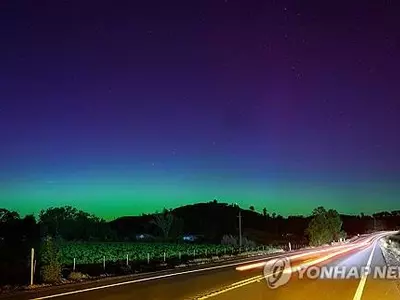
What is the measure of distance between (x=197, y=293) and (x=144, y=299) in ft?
7.53

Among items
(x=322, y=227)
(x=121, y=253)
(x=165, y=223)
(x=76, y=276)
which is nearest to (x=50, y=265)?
(x=76, y=276)

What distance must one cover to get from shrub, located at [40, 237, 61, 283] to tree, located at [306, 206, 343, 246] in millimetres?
78298

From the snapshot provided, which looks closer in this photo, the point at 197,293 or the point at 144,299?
the point at 144,299

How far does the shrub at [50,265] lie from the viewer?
88.5 feet

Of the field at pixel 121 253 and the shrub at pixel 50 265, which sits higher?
the field at pixel 121 253

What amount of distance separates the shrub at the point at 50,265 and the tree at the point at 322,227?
78.3 m

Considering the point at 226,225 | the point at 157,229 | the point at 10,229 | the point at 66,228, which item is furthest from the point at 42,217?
the point at 10,229

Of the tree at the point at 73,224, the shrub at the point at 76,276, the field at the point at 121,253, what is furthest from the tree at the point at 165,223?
the shrub at the point at 76,276

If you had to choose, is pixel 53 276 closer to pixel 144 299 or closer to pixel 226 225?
pixel 144 299

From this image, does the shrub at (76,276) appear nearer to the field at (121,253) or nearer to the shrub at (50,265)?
the shrub at (50,265)

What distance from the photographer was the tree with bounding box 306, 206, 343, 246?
340ft

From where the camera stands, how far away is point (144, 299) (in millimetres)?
17719

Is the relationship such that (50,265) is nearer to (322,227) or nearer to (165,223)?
(322,227)

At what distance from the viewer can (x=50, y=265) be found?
2717cm
